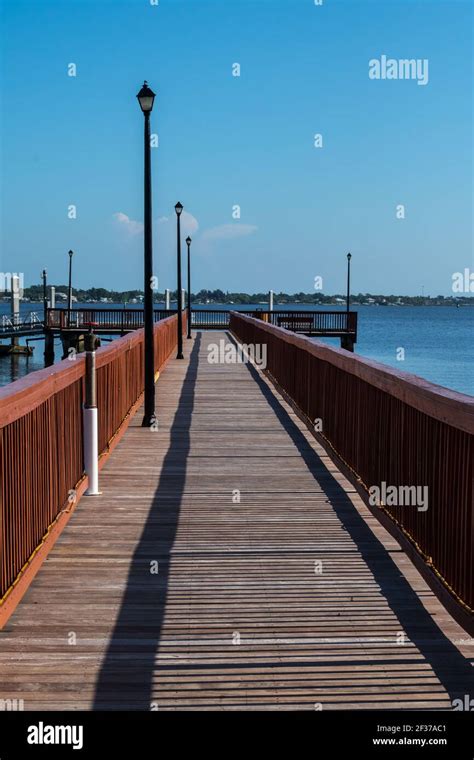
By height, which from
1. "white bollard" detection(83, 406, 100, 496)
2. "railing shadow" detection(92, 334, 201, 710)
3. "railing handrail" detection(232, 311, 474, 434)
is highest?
"railing handrail" detection(232, 311, 474, 434)

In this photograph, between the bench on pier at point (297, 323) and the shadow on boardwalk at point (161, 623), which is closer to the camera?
the shadow on boardwalk at point (161, 623)

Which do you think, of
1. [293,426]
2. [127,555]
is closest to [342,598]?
[127,555]

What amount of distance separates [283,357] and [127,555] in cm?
1142

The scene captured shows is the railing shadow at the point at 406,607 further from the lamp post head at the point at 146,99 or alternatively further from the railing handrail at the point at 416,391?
the lamp post head at the point at 146,99

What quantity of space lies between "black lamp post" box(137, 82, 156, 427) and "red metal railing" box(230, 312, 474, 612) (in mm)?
3496

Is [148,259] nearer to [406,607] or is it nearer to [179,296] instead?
[406,607]

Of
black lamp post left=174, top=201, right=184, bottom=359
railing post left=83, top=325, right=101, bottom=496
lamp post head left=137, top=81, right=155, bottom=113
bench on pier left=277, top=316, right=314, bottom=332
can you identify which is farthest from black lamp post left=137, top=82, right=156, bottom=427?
bench on pier left=277, top=316, right=314, bottom=332

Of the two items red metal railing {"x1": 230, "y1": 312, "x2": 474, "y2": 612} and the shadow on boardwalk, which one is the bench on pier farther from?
the shadow on boardwalk

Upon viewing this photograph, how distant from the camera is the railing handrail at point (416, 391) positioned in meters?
4.92

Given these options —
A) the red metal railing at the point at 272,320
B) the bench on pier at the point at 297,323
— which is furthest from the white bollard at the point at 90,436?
the bench on pier at the point at 297,323

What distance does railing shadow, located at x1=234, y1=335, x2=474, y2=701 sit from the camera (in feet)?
14.6

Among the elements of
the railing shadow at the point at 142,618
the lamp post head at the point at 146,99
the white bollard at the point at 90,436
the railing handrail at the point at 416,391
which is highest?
the lamp post head at the point at 146,99

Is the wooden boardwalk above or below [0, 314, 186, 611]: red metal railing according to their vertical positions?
below
